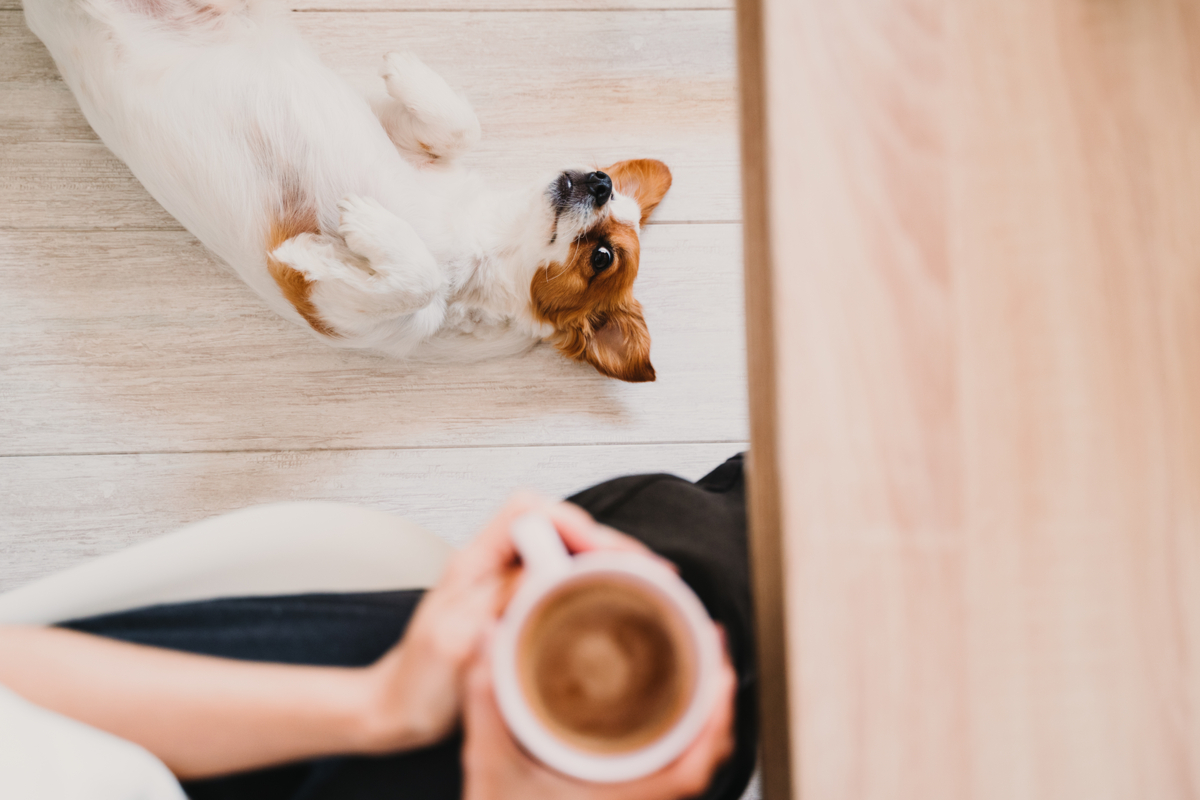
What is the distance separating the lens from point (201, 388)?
1.41 meters

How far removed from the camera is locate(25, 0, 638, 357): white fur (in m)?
1.22

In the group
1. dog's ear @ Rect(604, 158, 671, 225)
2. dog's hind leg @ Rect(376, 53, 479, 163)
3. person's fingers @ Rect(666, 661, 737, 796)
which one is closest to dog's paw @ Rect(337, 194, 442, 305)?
dog's hind leg @ Rect(376, 53, 479, 163)

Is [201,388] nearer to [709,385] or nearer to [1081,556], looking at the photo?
[709,385]

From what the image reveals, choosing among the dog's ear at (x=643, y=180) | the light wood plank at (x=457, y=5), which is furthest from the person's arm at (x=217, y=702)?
the light wood plank at (x=457, y=5)

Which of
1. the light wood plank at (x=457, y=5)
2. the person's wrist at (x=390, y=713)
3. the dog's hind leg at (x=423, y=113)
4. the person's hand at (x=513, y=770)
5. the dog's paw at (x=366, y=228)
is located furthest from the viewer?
the light wood plank at (x=457, y=5)

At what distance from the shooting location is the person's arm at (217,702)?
646mm

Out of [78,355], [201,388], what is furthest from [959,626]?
[78,355]

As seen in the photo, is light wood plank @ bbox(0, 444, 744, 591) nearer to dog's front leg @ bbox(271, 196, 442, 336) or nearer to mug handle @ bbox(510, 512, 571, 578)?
dog's front leg @ bbox(271, 196, 442, 336)

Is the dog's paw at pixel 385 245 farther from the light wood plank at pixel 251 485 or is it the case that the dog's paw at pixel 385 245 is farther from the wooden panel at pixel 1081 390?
the wooden panel at pixel 1081 390

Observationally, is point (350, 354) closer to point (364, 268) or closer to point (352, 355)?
point (352, 355)

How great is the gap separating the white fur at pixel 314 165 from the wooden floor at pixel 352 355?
124 millimetres

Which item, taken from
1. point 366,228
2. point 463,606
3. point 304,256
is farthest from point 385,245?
point 463,606

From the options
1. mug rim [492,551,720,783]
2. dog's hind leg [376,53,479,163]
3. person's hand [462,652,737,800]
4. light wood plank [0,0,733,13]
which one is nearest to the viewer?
mug rim [492,551,720,783]

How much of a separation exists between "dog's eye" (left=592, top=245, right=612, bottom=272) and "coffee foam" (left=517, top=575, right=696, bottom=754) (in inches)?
39.2
